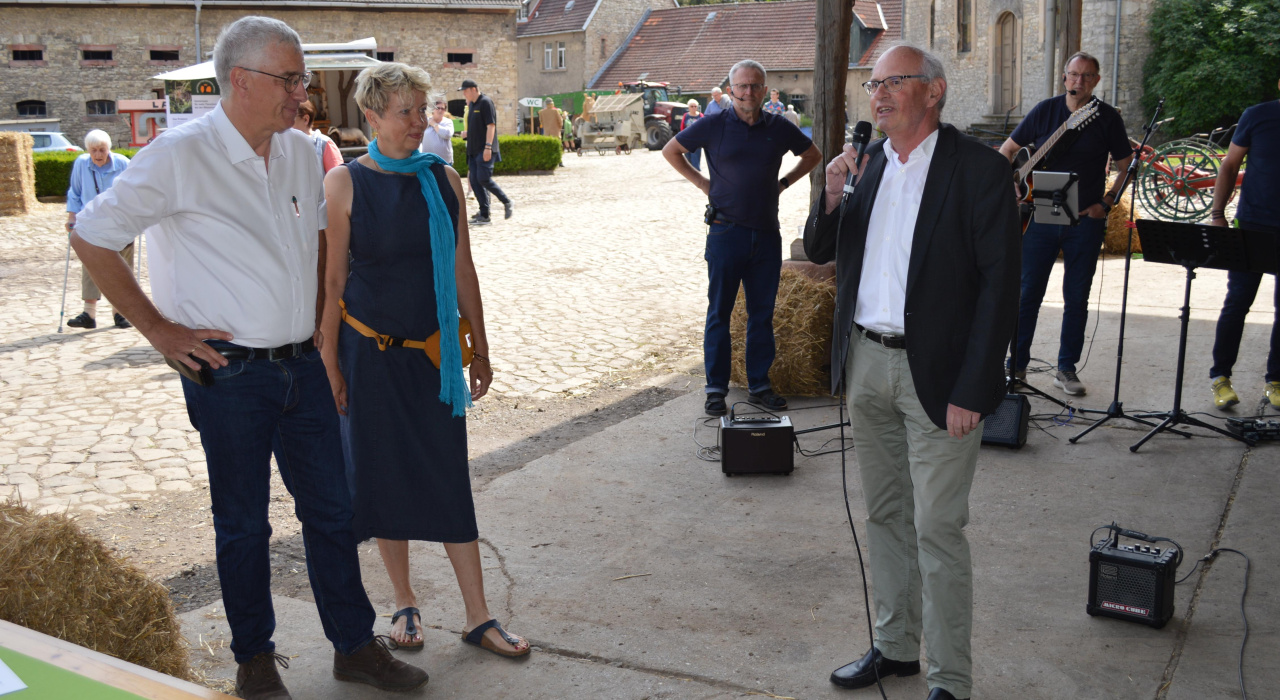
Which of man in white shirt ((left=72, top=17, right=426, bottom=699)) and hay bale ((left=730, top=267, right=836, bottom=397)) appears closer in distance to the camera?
man in white shirt ((left=72, top=17, right=426, bottom=699))

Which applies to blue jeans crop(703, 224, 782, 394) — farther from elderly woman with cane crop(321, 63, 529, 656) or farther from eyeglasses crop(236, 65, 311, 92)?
eyeglasses crop(236, 65, 311, 92)

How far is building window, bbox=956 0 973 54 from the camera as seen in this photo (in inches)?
1278

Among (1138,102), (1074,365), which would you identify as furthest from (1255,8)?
(1074,365)

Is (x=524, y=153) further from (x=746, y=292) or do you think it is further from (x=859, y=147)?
(x=859, y=147)

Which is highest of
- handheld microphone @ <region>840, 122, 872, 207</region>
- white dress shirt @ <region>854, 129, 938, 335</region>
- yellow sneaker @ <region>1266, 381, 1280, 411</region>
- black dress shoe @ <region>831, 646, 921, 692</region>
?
handheld microphone @ <region>840, 122, 872, 207</region>

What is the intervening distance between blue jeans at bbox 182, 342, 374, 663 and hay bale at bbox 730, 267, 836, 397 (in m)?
3.94

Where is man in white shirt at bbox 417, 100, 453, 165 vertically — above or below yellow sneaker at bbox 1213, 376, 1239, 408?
above

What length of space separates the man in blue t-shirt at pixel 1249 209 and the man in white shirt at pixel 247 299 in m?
5.01

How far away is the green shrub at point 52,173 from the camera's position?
20234 millimetres

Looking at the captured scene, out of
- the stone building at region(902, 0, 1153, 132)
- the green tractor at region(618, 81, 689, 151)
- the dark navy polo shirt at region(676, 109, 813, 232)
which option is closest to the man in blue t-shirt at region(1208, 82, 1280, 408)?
the dark navy polo shirt at region(676, 109, 813, 232)

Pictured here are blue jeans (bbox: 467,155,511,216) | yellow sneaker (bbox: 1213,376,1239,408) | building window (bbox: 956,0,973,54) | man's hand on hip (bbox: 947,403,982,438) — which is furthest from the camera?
building window (bbox: 956,0,973,54)

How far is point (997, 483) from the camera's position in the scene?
518 cm

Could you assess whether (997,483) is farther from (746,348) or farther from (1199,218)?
(1199,218)

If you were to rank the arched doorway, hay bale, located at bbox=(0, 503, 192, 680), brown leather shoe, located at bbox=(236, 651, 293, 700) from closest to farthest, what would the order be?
hay bale, located at bbox=(0, 503, 192, 680) → brown leather shoe, located at bbox=(236, 651, 293, 700) → the arched doorway
